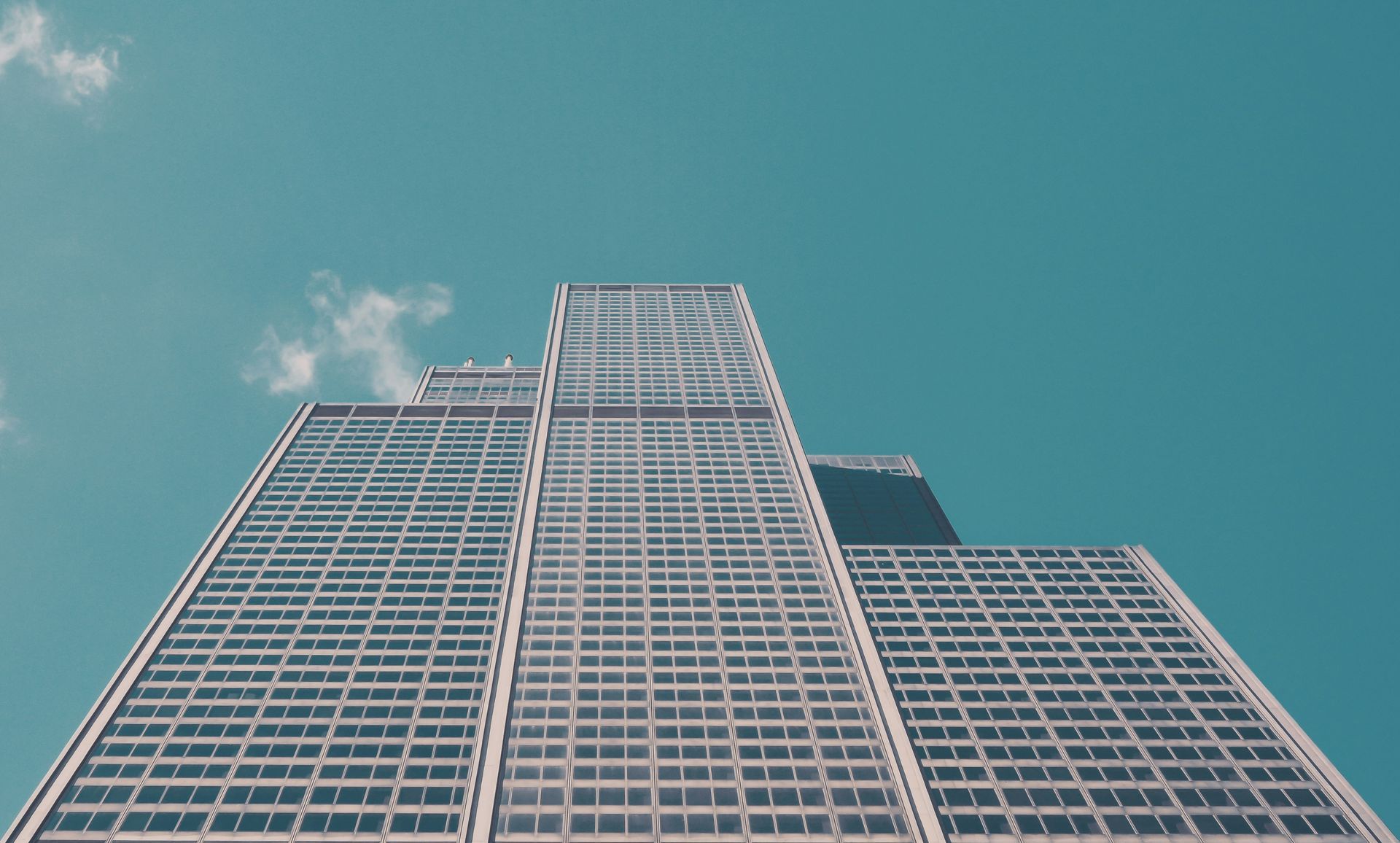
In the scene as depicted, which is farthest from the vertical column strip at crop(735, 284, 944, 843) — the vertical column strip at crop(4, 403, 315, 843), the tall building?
the vertical column strip at crop(4, 403, 315, 843)

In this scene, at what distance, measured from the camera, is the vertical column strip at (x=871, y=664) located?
75.6 meters

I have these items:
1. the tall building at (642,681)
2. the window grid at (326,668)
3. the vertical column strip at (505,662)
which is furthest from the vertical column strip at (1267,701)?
the window grid at (326,668)

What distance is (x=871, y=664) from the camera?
3617 inches

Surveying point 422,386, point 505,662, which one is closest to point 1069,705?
point 505,662

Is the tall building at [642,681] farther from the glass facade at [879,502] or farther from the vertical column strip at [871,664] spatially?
the glass facade at [879,502]

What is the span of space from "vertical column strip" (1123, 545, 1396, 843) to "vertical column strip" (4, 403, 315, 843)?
11996 centimetres

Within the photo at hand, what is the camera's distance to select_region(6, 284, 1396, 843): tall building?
76250 mm

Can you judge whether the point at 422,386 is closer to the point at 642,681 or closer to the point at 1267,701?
the point at 642,681

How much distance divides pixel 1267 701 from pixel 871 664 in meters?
43.2

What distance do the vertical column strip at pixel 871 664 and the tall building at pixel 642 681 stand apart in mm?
368

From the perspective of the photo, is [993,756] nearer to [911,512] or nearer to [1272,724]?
[1272,724]

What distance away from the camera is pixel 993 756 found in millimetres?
83500

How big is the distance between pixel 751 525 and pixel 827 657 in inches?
1035

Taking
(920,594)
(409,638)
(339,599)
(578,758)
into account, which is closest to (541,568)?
(409,638)
